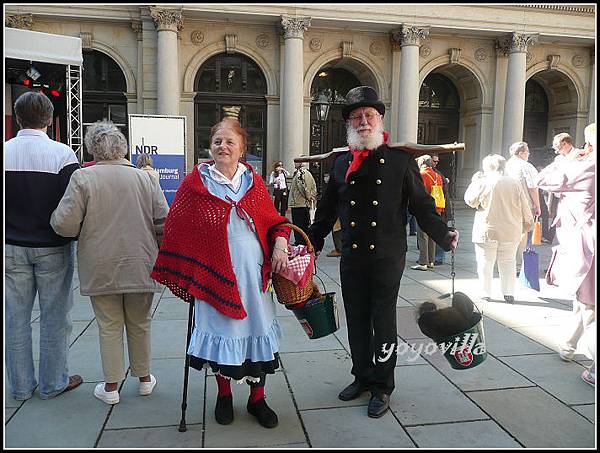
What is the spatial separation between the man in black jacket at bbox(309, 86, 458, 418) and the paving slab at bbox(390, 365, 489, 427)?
0.18 metres

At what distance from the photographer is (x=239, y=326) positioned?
302cm

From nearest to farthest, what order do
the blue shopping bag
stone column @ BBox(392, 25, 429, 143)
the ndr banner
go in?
1. the blue shopping bag
2. the ndr banner
3. stone column @ BBox(392, 25, 429, 143)

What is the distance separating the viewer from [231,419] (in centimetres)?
321

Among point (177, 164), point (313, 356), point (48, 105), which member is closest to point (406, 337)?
point (313, 356)

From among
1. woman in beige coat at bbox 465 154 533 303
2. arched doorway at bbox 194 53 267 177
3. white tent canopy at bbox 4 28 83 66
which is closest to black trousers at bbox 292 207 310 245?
woman in beige coat at bbox 465 154 533 303

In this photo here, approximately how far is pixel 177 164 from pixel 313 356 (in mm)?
8673

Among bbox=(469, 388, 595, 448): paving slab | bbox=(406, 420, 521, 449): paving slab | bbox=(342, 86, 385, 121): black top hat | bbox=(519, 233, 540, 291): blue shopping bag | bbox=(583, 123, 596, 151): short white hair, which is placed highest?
bbox=(342, 86, 385, 121): black top hat

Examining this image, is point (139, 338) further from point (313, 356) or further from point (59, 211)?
point (313, 356)

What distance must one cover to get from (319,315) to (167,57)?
658 inches

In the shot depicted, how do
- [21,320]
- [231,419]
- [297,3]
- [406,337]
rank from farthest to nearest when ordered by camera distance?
[297,3] < [406,337] < [21,320] < [231,419]

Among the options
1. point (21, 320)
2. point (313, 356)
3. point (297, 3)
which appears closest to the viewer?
point (21, 320)

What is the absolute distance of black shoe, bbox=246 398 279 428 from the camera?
3.15 m

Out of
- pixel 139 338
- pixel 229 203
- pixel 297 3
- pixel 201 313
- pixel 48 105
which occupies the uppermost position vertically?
pixel 297 3

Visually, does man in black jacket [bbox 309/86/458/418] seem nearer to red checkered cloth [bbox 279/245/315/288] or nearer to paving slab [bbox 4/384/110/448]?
red checkered cloth [bbox 279/245/315/288]
